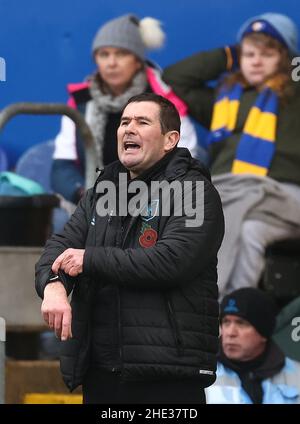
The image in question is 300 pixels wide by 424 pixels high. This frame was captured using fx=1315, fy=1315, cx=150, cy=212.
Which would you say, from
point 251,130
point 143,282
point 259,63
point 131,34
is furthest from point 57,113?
point 143,282

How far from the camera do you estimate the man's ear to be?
15.4 ft

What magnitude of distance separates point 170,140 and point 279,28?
326 centimetres

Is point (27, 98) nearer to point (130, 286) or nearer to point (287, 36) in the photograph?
point (287, 36)

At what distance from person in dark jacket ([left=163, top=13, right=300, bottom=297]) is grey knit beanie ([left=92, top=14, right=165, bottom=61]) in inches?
8.6

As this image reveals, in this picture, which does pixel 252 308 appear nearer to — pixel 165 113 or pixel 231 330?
pixel 231 330

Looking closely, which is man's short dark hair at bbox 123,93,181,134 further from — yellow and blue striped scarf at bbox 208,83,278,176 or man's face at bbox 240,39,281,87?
man's face at bbox 240,39,281,87

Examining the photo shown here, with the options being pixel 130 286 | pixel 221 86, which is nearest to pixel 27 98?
pixel 221 86

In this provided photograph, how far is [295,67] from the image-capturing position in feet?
25.6

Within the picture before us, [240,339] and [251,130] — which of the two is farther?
[251,130]

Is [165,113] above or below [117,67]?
below

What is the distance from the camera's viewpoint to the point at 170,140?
4.71m

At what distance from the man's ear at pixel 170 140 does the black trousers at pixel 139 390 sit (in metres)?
0.83

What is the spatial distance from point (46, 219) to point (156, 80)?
3.64 feet

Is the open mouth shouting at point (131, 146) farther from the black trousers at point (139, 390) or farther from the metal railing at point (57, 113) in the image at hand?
the metal railing at point (57, 113)
